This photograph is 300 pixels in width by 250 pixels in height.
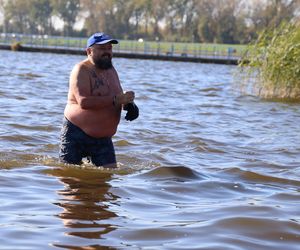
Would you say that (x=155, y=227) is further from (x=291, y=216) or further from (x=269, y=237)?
(x=291, y=216)

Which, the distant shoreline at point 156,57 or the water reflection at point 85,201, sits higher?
the water reflection at point 85,201

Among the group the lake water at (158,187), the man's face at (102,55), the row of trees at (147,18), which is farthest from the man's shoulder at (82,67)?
the row of trees at (147,18)

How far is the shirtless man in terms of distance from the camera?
8.57 m

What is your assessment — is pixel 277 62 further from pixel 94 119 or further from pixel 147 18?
pixel 147 18

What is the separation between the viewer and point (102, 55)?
859cm

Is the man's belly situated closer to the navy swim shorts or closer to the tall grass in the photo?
the navy swim shorts

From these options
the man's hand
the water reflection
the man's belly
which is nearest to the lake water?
the water reflection

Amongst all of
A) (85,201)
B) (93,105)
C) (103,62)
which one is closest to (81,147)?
(93,105)

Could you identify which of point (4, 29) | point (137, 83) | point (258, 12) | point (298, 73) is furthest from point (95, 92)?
point (4, 29)

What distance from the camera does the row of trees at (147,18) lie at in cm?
9840

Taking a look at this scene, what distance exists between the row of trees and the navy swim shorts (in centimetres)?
7552

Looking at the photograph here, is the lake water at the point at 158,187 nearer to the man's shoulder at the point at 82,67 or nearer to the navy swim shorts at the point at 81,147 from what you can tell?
the navy swim shorts at the point at 81,147

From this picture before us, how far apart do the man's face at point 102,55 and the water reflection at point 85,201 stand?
3.92 ft

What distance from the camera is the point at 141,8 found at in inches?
4488
